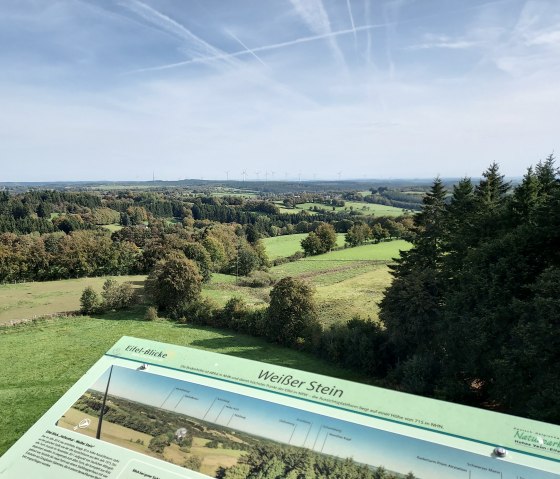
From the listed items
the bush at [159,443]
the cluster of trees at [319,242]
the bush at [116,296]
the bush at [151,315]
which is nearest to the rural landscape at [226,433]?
the bush at [159,443]

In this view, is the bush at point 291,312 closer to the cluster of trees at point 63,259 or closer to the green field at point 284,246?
the cluster of trees at point 63,259

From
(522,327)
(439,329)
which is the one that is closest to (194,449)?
(522,327)

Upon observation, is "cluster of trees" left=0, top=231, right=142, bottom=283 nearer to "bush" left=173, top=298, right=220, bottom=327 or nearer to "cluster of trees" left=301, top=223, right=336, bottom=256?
"bush" left=173, top=298, right=220, bottom=327

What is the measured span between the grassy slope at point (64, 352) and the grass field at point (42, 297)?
493 centimetres

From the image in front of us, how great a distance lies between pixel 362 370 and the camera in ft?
69.8

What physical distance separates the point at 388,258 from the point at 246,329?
117 ft

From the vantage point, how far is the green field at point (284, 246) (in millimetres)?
70500

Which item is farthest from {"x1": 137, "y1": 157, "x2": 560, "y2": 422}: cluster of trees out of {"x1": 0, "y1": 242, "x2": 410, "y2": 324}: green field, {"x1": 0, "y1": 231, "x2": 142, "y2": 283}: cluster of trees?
{"x1": 0, "y1": 231, "x2": 142, "y2": 283}: cluster of trees

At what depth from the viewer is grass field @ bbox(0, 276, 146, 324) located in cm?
3569

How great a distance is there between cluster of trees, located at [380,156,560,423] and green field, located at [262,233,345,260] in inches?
1828

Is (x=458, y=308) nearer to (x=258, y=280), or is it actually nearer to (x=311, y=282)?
(x=311, y=282)

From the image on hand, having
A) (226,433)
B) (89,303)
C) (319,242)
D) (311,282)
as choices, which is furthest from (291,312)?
(319,242)

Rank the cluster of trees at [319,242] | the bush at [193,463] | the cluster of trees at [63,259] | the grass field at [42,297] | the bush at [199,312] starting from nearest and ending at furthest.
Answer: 1. the bush at [193,463]
2. the bush at [199,312]
3. the grass field at [42,297]
4. the cluster of trees at [63,259]
5. the cluster of trees at [319,242]

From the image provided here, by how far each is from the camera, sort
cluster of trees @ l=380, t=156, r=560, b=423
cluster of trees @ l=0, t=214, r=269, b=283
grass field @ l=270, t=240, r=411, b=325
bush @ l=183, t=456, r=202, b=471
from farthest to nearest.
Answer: cluster of trees @ l=0, t=214, r=269, b=283, grass field @ l=270, t=240, r=411, b=325, cluster of trees @ l=380, t=156, r=560, b=423, bush @ l=183, t=456, r=202, b=471
